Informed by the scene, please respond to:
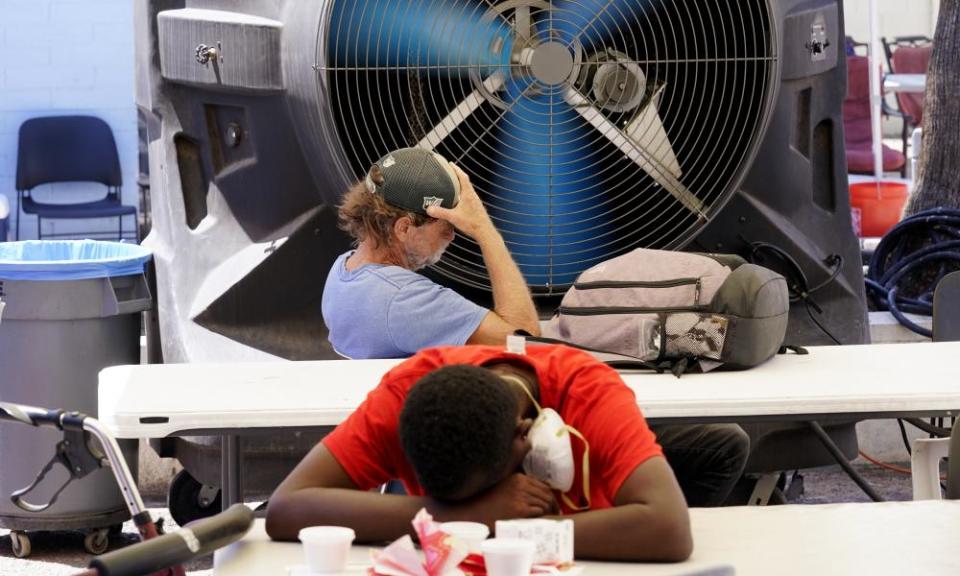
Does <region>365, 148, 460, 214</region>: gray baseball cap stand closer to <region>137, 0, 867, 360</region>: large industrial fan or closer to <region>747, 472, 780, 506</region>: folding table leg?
<region>137, 0, 867, 360</region>: large industrial fan

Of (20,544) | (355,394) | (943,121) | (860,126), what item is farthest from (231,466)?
(860,126)

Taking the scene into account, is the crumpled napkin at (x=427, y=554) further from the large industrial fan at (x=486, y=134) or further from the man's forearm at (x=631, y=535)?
the large industrial fan at (x=486, y=134)

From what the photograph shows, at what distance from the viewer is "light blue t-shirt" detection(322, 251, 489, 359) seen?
3104 mm

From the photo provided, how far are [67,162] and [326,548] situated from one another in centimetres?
706

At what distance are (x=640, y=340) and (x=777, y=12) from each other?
1194mm

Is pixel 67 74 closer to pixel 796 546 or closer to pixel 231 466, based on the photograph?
pixel 231 466

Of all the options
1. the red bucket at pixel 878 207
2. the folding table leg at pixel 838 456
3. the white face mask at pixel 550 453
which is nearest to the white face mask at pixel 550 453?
the white face mask at pixel 550 453

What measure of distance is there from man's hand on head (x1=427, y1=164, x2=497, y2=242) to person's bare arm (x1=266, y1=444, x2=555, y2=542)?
101cm

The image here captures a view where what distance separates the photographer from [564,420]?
7.61 ft

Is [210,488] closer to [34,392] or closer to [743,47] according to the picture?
[34,392]

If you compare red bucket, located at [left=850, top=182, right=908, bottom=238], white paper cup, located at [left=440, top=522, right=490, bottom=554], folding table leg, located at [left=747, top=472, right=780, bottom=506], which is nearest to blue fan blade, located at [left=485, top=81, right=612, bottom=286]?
folding table leg, located at [left=747, top=472, right=780, bottom=506]

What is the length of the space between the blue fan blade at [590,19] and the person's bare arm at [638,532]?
1.89 meters

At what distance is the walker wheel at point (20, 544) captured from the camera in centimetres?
399

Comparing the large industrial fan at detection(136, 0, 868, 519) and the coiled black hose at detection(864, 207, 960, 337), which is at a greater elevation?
the large industrial fan at detection(136, 0, 868, 519)
